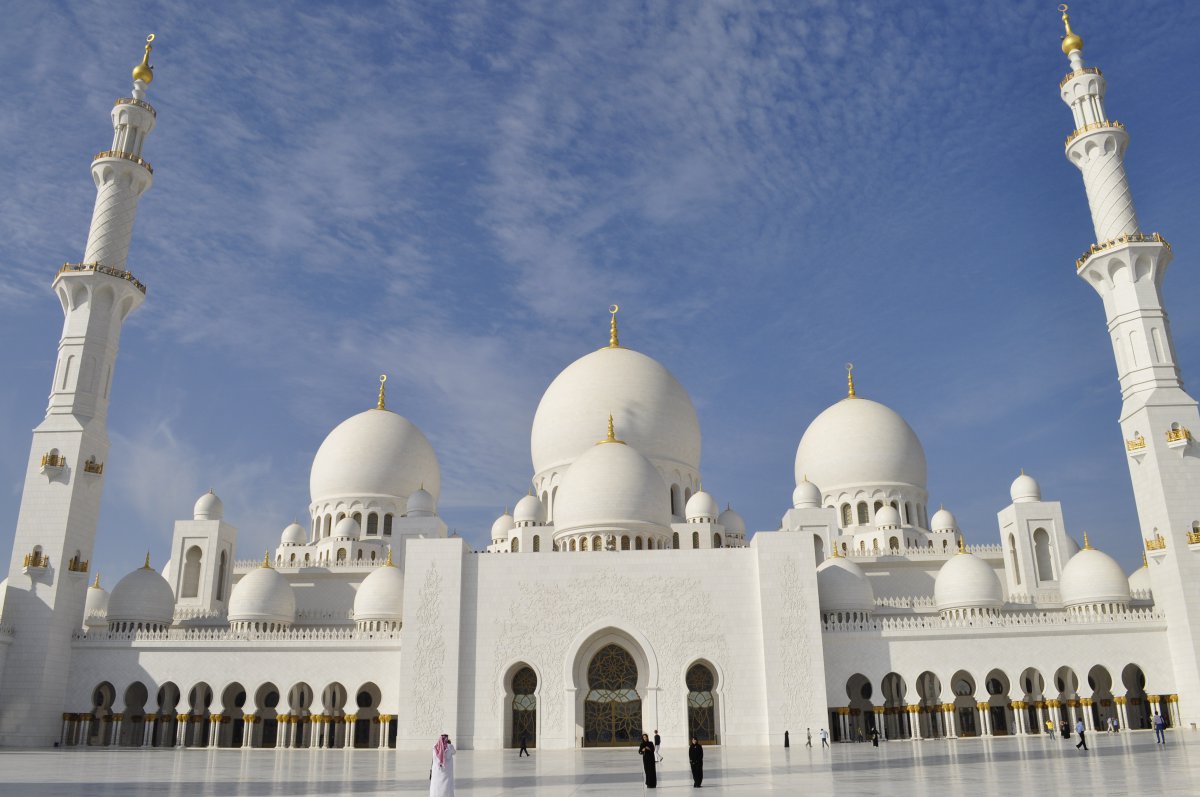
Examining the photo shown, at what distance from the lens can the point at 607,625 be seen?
21.7 meters

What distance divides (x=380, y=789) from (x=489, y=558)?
1259 centimetres

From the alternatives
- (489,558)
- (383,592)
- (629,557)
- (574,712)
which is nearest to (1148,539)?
(629,557)

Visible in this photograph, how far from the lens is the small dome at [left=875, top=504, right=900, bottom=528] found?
29.1m

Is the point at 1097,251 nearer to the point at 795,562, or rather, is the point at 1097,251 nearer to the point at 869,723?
the point at 795,562

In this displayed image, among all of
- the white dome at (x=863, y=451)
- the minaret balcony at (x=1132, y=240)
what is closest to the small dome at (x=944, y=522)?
the white dome at (x=863, y=451)

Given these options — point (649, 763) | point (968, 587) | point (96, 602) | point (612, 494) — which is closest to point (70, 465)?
point (96, 602)

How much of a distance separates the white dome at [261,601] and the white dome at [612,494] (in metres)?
7.53

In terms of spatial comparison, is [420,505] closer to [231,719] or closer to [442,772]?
[231,719]

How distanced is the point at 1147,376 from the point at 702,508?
11.8 meters

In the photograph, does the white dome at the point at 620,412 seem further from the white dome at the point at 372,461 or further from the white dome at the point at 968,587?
the white dome at the point at 968,587

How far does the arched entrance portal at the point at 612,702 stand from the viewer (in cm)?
2141

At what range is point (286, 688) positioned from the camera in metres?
22.5

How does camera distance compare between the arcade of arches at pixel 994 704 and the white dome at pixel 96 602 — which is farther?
the white dome at pixel 96 602

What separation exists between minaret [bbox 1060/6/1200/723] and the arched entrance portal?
475 inches
